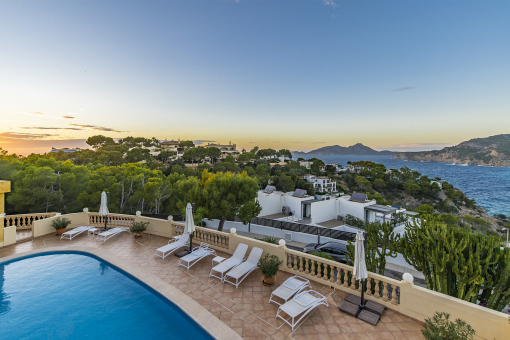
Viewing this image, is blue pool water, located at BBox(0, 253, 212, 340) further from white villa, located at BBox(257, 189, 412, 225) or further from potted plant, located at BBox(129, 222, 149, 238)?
white villa, located at BBox(257, 189, 412, 225)

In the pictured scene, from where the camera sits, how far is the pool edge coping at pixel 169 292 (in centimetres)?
468

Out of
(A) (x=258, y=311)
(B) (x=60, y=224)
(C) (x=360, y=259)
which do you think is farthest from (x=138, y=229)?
(C) (x=360, y=259)

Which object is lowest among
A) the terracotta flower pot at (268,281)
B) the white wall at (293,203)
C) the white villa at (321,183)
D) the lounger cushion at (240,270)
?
the white villa at (321,183)

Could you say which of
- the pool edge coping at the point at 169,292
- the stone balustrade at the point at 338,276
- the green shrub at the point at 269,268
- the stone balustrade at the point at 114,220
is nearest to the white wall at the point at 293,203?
the stone balustrade at the point at 114,220

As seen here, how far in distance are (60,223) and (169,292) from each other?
875cm

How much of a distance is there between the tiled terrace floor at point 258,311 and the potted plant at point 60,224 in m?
→ 5.18

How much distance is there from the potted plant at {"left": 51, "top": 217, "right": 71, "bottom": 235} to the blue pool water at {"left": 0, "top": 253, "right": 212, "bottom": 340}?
9.55 feet

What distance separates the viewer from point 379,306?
207 inches

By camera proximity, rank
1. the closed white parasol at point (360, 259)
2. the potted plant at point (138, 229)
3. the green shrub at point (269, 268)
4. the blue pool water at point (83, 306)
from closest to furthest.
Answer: the blue pool water at point (83, 306), the closed white parasol at point (360, 259), the green shrub at point (269, 268), the potted plant at point (138, 229)

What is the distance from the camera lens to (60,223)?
1102 centimetres

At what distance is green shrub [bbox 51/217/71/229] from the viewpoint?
10977mm

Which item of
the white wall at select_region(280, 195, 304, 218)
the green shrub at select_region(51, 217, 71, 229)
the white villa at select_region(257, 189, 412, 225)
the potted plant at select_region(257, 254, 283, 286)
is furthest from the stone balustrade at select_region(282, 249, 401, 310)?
the white wall at select_region(280, 195, 304, 218)

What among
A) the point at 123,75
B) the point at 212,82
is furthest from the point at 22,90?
the point at 212,82

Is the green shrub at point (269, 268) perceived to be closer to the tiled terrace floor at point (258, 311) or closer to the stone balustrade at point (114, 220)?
the tiled terrace floor at point (258, 311)
